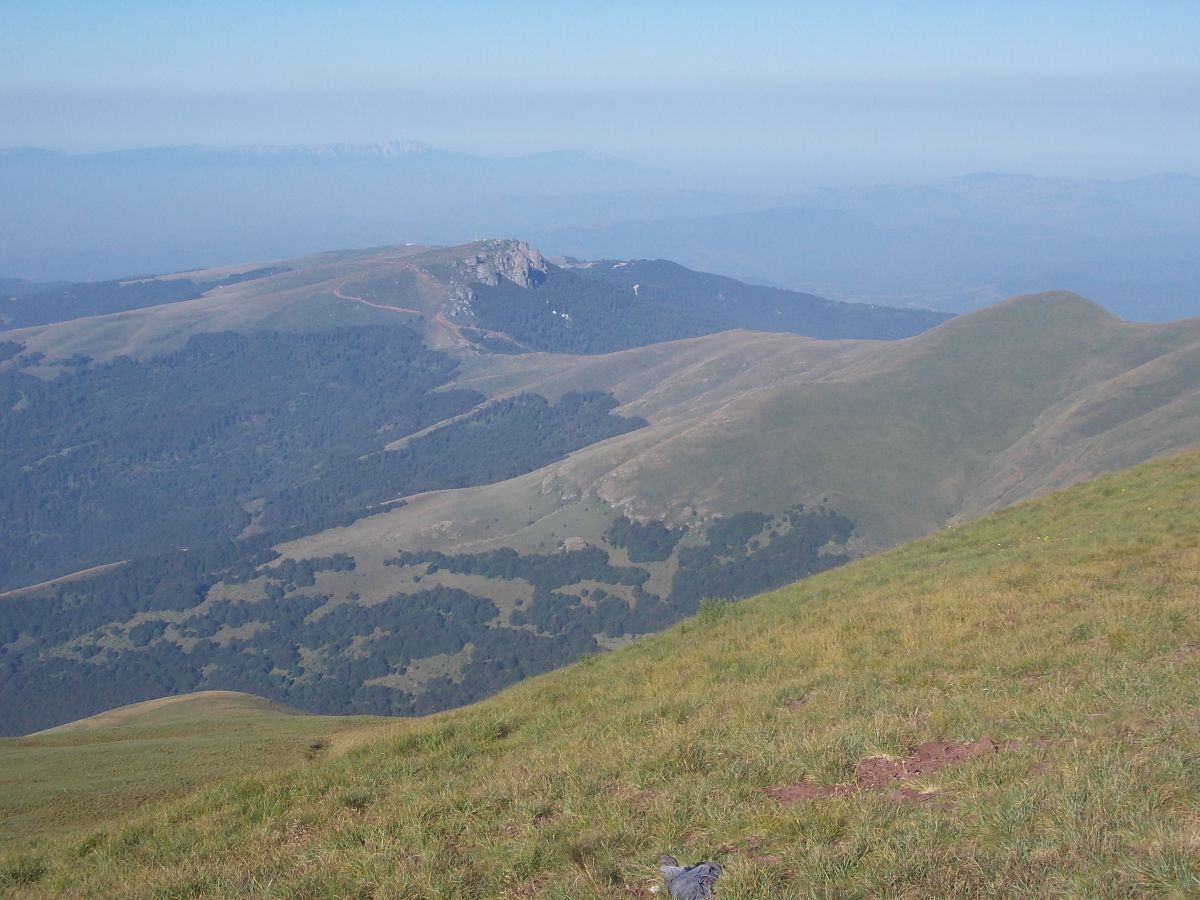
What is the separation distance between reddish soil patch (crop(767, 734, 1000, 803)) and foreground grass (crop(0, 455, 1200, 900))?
138 mm

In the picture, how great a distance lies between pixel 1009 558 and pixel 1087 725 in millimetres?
11029

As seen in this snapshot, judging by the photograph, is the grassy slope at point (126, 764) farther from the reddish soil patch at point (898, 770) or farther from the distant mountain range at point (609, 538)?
the distant mountain range at point (609, 538)

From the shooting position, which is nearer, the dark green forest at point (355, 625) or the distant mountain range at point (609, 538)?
the dark green forest at point (355, 625)

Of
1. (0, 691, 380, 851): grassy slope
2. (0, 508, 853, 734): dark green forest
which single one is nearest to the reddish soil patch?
(0, 691, 380, 851): grassy slope

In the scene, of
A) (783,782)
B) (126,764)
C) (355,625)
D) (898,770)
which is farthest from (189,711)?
(355,625)

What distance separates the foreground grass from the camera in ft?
19.8

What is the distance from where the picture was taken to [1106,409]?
10200cm

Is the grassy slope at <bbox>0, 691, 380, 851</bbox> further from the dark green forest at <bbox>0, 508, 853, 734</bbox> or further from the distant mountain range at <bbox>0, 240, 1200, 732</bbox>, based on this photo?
the distant mountain range at <bbox>0, 240, 1200, 732</bbox>

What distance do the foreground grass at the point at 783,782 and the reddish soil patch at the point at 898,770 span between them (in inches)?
5.4

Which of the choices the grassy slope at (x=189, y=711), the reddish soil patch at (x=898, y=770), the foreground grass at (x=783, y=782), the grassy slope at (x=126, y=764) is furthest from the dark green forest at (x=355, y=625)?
the reddish soil patch at (x=898, y=770)

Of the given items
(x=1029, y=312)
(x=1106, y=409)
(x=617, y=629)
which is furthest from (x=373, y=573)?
(x=1029, y=312)

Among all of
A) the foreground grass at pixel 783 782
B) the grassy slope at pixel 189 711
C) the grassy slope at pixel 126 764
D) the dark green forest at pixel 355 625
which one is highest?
the foreground grass at pixel 783 782

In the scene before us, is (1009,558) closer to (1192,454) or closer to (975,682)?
(975,682)

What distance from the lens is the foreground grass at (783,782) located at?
6.04m
